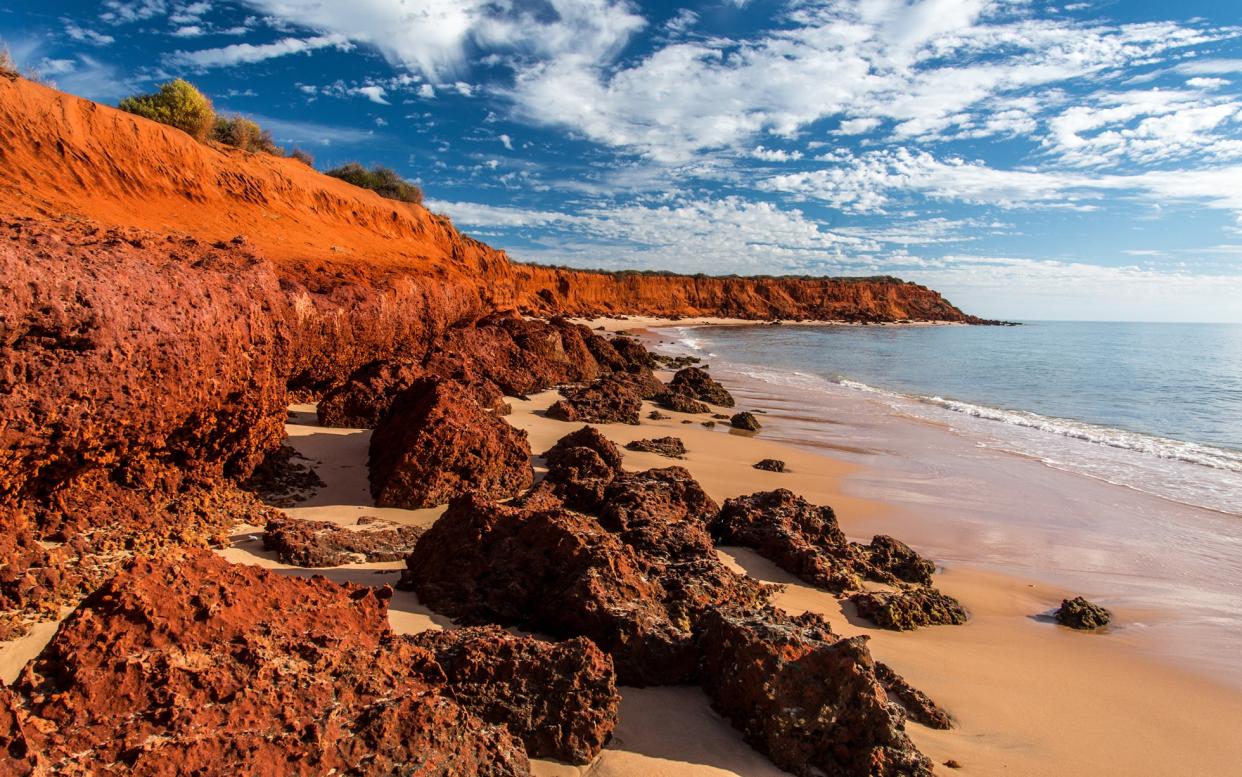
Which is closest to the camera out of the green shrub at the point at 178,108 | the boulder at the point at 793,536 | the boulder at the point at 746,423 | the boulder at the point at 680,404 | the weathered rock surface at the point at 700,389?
the boulder at the point at 793,536

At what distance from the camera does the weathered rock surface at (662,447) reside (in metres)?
8.30

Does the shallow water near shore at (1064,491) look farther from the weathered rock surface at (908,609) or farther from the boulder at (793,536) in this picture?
the boulder at (793,536)

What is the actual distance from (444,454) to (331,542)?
1.31m

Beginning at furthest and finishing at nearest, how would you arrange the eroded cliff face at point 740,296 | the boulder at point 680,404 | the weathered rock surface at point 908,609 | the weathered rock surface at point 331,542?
1. the eroded cliff face at point 740,296
2. the boulder at point 680,404
3. the weathered rock surface at point 908,609
4. the weathered rock surface at point 331,542

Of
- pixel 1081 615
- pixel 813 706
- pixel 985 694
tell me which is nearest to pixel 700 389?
pixel 1081 615

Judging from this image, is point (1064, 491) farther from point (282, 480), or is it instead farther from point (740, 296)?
point (740, 296)

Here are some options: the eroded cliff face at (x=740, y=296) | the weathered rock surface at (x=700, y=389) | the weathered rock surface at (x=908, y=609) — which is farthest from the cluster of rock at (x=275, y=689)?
the eroded cliff face at (x=740, y=296)

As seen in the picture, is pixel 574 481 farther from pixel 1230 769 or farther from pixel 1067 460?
pixel 1067 460

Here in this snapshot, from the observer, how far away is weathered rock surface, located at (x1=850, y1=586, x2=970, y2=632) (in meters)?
4.37

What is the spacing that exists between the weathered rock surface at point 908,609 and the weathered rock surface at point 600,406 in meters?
5.72

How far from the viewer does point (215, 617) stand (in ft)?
7.30

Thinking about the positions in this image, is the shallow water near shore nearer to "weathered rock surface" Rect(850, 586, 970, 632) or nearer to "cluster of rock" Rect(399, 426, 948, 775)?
"weathered rock surface" Rect(850, 586, 970, 632)

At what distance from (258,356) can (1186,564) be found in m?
8.07

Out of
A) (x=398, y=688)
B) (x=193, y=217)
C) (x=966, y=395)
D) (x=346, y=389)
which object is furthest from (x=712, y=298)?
(x=398, y=688)
